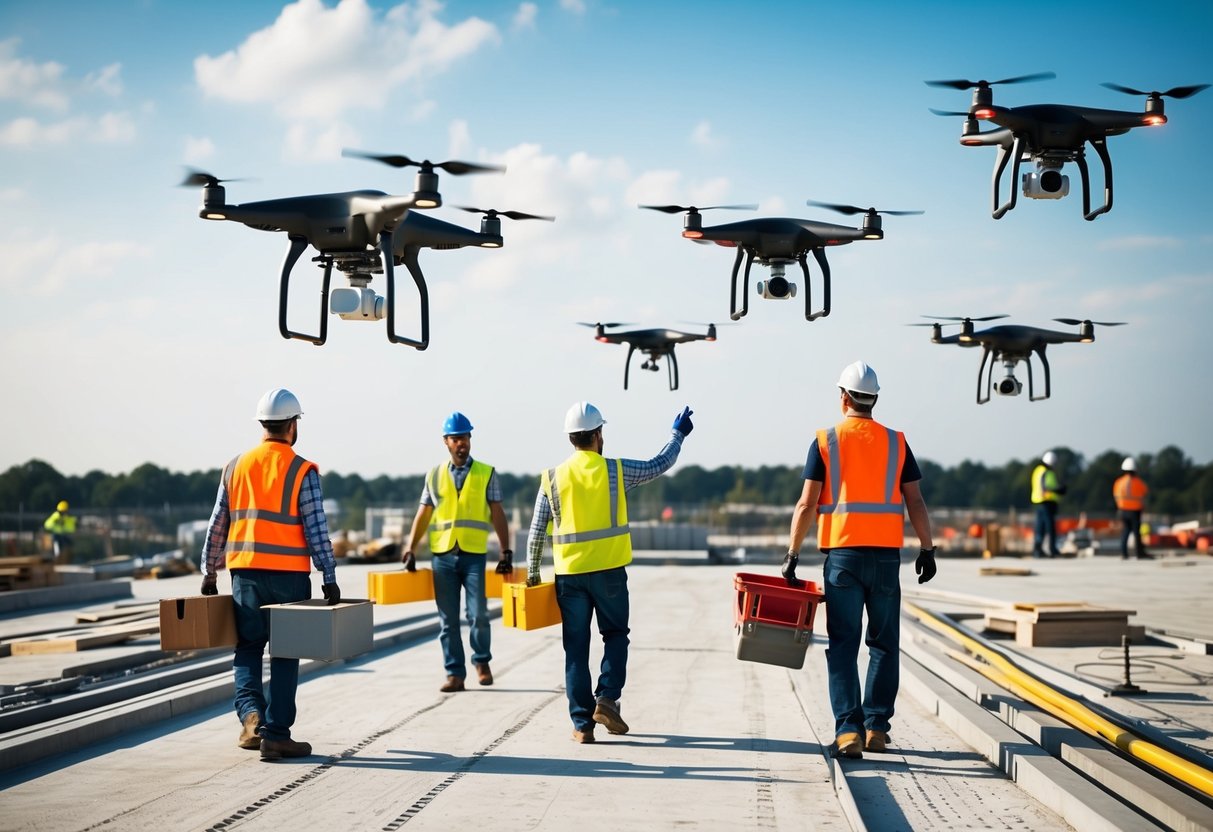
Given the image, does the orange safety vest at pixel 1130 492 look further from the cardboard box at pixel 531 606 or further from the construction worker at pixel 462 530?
the cardboard box at pixel 531 606

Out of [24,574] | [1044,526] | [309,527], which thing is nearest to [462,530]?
[309,527]

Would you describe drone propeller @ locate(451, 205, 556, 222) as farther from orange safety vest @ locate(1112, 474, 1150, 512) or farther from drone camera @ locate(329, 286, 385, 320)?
orange safety vest @ locate(1112, 474, 1150, 512)

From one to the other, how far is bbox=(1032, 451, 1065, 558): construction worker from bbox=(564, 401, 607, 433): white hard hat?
23.1m

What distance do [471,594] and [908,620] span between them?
7264 mm

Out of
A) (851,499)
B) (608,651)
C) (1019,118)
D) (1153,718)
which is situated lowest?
(1153,718)

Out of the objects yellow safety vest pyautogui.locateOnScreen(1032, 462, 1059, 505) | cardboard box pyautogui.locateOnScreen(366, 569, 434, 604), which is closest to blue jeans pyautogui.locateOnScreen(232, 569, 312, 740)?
cardboard box pyautogui.locateOnScreen(366, 569, 434, 604)

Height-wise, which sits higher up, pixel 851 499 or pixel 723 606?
pixel 851 499

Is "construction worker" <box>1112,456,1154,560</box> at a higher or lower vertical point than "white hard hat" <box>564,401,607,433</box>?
lower

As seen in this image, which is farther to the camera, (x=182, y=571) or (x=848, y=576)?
(x=182, y=571)

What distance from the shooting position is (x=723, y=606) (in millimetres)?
18938

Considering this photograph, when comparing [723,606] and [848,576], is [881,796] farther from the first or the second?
[723,606]

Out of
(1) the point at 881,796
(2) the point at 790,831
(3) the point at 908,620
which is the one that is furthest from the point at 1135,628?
(2) the point at 790,831

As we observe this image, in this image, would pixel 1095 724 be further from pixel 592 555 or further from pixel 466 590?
pixel 466 590

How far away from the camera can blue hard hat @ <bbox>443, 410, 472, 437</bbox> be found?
10836 mm
